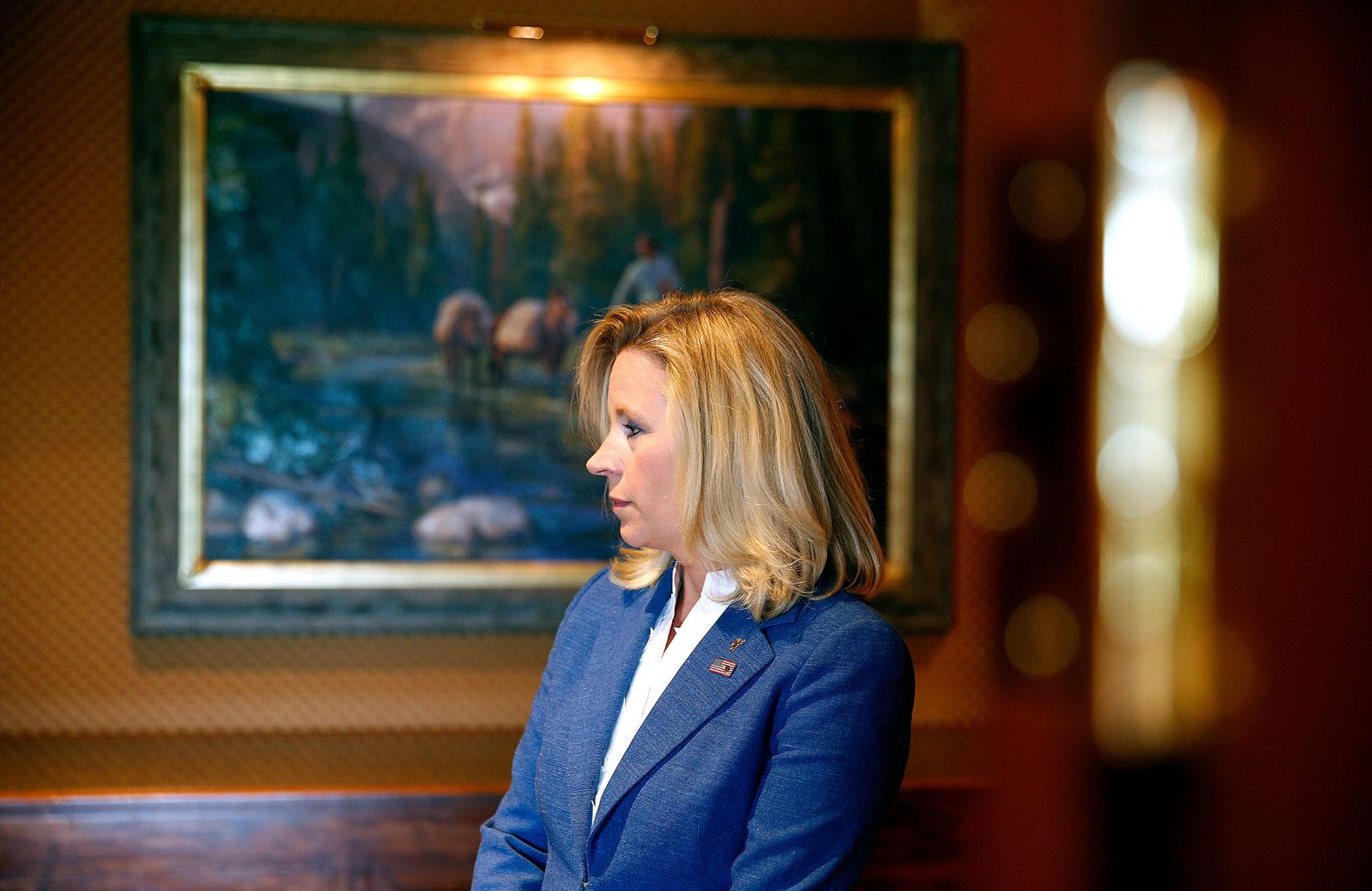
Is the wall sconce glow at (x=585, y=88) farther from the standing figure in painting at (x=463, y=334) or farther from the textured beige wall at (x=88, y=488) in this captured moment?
the standing figure in painting at (x=463, y=334)

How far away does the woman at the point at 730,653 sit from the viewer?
1.55 m

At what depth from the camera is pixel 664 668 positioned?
1767 millimetres

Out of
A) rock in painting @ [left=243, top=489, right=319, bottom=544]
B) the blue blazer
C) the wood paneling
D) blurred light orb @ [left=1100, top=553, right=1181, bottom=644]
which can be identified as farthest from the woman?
rock in painting @ [left=243, top=489, right=319, bottom=544]

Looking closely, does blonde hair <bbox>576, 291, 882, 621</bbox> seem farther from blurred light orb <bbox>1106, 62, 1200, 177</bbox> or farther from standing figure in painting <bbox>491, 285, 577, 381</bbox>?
standing figure in painting <bbox>491, 285, 577, 381</bbox>

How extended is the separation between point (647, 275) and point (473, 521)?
916 millimetres

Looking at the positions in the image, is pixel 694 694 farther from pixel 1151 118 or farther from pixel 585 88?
pixel 585 88

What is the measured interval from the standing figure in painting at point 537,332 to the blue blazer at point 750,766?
2.09 meters

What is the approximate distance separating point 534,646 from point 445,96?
1690 millimetres

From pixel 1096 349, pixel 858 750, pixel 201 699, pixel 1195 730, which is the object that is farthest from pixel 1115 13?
pixel 201 699

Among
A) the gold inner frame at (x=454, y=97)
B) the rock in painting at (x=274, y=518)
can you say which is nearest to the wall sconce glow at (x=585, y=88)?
the gold inner frame at (x=454, y=97)

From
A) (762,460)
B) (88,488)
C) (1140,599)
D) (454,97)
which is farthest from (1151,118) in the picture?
(88,488)

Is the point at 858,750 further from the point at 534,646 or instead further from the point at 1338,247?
the point at 534,646

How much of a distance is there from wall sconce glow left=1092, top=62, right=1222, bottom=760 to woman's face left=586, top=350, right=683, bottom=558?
4.08 feet

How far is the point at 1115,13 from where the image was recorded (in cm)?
42
